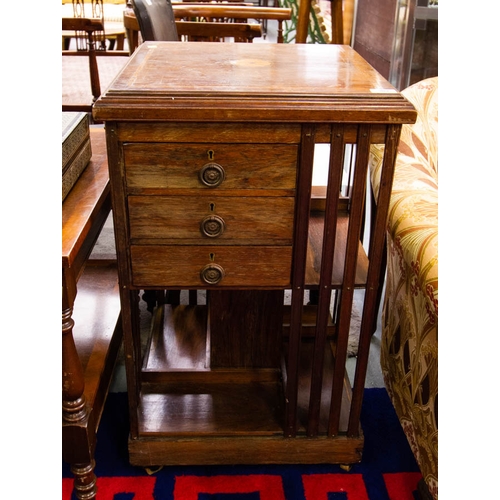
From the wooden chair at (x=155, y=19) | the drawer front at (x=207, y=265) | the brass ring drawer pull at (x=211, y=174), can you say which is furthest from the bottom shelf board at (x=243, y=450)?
the wooden chair at (x=155, y=19)

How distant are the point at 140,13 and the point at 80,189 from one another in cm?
52

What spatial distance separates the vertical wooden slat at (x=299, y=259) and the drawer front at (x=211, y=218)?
0.02 meters

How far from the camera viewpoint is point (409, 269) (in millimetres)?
1239

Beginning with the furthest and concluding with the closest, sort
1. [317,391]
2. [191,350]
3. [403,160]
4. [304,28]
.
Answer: [304,28] < [191,350] < [403,160] < [317,391]

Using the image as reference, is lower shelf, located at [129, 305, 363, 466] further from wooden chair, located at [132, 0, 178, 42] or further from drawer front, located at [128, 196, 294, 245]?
wooden chair, located at [132, 0, 178, 42]

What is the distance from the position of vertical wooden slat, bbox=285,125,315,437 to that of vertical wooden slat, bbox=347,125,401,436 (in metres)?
0.14

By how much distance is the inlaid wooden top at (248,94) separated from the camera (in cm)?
99

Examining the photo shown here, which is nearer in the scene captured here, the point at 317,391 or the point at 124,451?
the point at 317,391

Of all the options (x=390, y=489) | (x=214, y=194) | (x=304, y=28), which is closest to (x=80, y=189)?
(x=214, y=194)

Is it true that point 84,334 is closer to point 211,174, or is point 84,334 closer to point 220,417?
point 220,417

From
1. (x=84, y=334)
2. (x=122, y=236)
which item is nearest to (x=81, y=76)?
(x=84, y=334)

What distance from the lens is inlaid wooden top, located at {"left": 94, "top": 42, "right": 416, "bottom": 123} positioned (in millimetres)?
990

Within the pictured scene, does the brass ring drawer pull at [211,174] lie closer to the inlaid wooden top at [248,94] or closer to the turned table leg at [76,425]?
the inlaid wooden top at [248,94]
